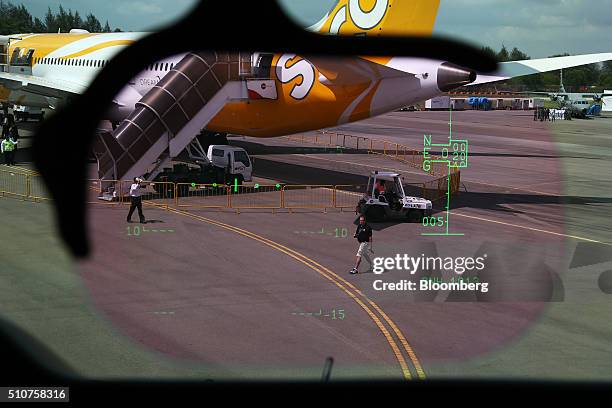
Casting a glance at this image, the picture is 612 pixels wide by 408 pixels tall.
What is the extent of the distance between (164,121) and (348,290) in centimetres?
1556

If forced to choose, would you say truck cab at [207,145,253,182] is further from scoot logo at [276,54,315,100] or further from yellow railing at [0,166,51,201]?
yellow railing at [0,166,51,201]

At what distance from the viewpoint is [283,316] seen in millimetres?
15383

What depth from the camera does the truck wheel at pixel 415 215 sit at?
1110 inches

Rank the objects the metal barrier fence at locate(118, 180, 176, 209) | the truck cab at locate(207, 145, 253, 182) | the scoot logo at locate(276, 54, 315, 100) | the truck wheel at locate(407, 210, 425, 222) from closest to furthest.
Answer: the truck wheel at locate(407, 210, 425, 222) < the metal barrier fence at locate(118, 180, 176, 209) < the scoot logo at locate(276, 54, 315, 100) < the truck cab at locate(207, 145, 253, 182)

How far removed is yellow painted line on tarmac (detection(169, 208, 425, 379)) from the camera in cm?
1264

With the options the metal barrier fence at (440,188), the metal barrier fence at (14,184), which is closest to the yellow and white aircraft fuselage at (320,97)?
the metal barrier fence at (14,184)

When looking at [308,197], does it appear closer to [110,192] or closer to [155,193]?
[155,193]

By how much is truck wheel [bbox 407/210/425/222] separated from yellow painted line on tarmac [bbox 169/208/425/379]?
6.84 m

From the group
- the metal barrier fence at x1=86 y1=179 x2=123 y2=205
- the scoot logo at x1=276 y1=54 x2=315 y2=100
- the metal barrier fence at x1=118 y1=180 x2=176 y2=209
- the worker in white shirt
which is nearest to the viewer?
the worker in white shirt

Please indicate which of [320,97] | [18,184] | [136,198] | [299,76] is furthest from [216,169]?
[136,198]

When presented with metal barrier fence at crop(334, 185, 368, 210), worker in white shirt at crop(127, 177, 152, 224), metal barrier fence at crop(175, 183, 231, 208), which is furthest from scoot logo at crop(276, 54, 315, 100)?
worker in white shirt at crop(127, 177, 152, 224)

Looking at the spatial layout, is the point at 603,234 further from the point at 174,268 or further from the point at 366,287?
the point at 174,268

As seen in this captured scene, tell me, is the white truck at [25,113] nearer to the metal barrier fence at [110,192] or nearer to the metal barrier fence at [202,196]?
the metal barrier fence at [202,196]

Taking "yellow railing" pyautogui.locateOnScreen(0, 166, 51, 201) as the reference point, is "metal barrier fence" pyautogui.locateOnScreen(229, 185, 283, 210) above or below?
below
